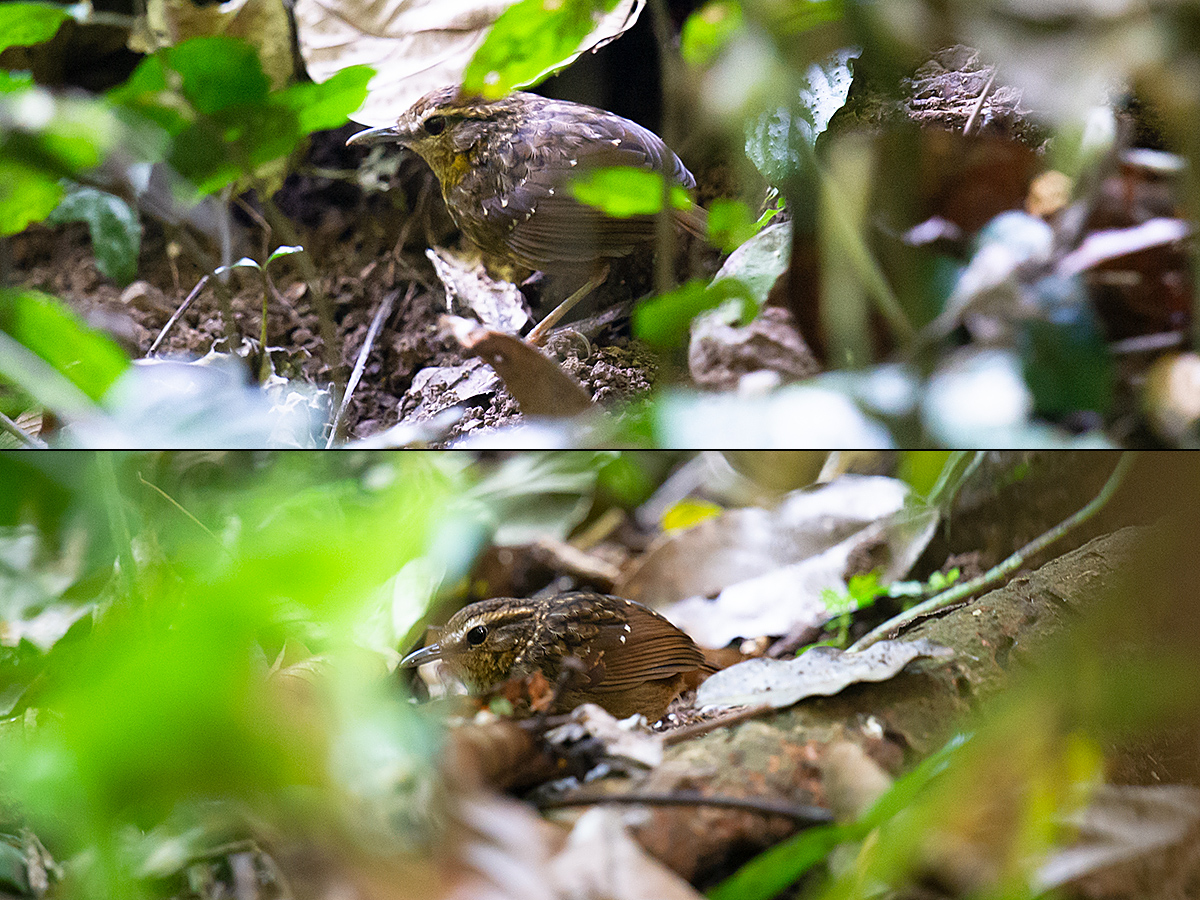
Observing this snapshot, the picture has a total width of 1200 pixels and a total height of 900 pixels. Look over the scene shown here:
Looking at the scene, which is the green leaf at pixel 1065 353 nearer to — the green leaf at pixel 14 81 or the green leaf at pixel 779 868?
the green leaf at pixel 779 868

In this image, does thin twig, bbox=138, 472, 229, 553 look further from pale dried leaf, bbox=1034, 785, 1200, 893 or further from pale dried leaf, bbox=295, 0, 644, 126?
pale dried leaf, bbox=1034, 785, 1200, 893

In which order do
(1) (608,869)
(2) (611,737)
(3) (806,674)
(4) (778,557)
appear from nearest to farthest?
1. (1) (608,869)
2. (2) (611,737)
3. (3) (806,674)
4. (4) (778,557)

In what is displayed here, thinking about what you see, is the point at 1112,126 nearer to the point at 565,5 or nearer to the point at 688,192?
the point at 688,192

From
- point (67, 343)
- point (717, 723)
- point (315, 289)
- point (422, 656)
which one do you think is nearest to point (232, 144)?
point (315, 289)

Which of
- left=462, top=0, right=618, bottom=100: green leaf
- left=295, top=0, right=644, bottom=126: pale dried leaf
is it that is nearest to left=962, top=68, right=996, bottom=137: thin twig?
left=462, top=0, right=618, bottom=100: green leaf

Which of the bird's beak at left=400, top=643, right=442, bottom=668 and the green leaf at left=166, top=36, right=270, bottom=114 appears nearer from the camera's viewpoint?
the green leaf at left=166, top=36, right=270, bottom=114

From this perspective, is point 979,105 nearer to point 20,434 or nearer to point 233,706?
point 233,706

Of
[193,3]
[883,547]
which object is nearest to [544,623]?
[883,547]

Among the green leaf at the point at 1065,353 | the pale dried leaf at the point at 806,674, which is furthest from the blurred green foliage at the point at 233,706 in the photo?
the green leaf at the point at 1065,353
